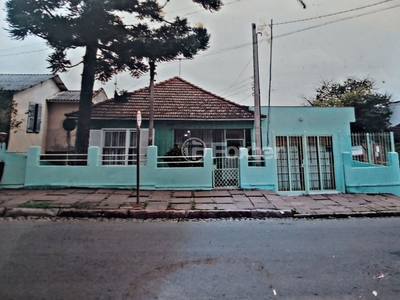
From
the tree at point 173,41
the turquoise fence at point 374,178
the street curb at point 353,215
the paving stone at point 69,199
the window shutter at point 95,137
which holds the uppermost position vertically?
the tree at point 173,41

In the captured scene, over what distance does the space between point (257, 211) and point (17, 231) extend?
207 inches

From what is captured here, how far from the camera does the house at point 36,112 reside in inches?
484

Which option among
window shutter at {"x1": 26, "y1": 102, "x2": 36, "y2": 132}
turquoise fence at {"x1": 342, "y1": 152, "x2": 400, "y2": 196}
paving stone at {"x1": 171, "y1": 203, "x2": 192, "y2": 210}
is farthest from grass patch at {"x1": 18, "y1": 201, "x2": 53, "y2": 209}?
turquoise fence at {"x1": 342, "y1": 152, "x2": 400, "y2": 196}

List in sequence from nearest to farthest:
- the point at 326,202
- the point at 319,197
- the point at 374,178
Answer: the point at 326,202 < the point at 319,197 < the point at 374,178

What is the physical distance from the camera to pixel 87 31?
31.0 feet

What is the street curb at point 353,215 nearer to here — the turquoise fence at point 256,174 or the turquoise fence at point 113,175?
the turquoise fence at point 256,174

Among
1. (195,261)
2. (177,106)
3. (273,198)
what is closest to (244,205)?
(273,198)

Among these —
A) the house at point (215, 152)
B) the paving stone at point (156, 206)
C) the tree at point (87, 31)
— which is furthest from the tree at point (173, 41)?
the paving stone at point (156, 206)

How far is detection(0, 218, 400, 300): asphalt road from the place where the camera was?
2820mm

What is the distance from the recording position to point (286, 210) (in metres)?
6.75

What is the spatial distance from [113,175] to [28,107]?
7947 millimetres

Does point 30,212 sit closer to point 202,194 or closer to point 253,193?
point 202,194

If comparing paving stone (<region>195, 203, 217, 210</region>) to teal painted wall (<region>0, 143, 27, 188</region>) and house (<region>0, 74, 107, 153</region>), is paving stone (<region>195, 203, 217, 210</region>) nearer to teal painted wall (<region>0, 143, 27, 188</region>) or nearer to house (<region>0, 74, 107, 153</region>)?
teal painted wall (<region>0, 143, 27, 188</region>)

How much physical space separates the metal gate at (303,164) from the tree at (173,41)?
5218 millimetres
